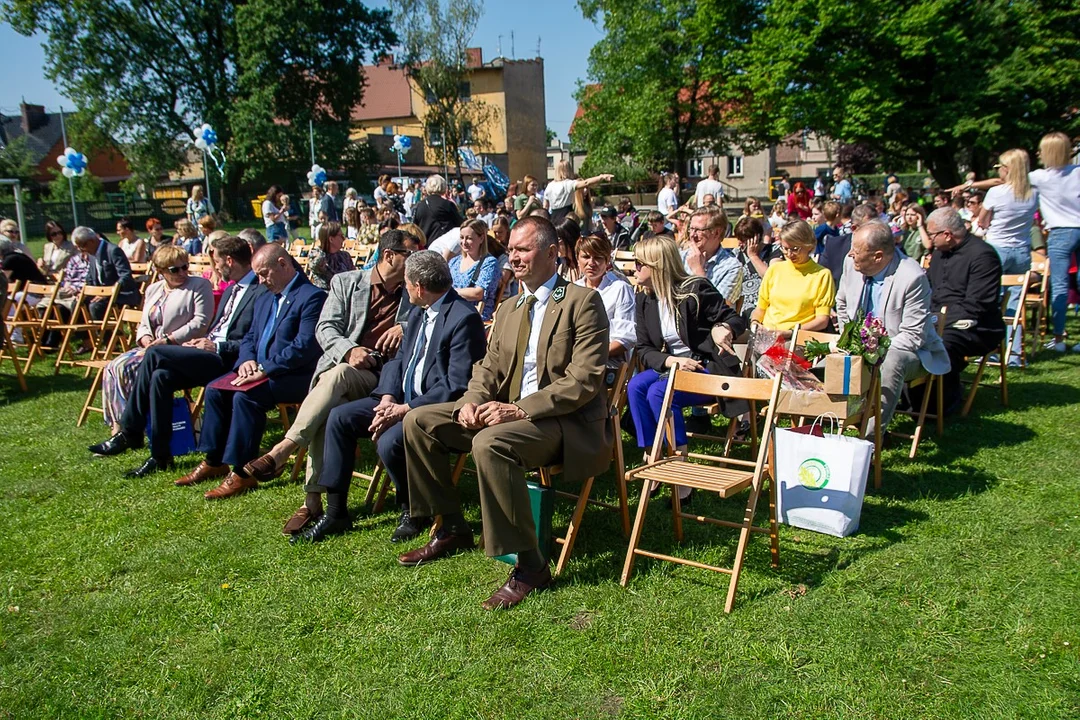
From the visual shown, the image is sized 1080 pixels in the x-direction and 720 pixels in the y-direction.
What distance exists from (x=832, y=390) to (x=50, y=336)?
9.49 metres

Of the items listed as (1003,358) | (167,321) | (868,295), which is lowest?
(1003,358)

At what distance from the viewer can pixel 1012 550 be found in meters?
3.99

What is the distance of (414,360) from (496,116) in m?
49.4

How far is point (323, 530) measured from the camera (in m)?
4.51

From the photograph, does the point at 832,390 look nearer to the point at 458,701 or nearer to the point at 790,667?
the point at 790,667

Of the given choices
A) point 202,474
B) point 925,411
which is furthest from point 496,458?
point 925,411

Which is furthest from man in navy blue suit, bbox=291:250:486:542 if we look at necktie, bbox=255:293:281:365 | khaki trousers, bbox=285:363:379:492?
necktie, bbox=255:293:281:365

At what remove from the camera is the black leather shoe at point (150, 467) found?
5.61 m

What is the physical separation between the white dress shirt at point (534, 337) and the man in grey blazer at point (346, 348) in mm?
1356

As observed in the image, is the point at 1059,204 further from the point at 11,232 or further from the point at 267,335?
the point at 11,232

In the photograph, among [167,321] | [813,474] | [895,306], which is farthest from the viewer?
[167,321]

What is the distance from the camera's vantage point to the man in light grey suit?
517 cm

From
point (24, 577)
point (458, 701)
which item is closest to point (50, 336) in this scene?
point (24, 577)

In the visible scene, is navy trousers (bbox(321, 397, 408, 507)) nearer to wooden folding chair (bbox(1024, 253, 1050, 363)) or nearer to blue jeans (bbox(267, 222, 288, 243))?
wooden folding chair (bbox(1024, 253, 1050, 363))
